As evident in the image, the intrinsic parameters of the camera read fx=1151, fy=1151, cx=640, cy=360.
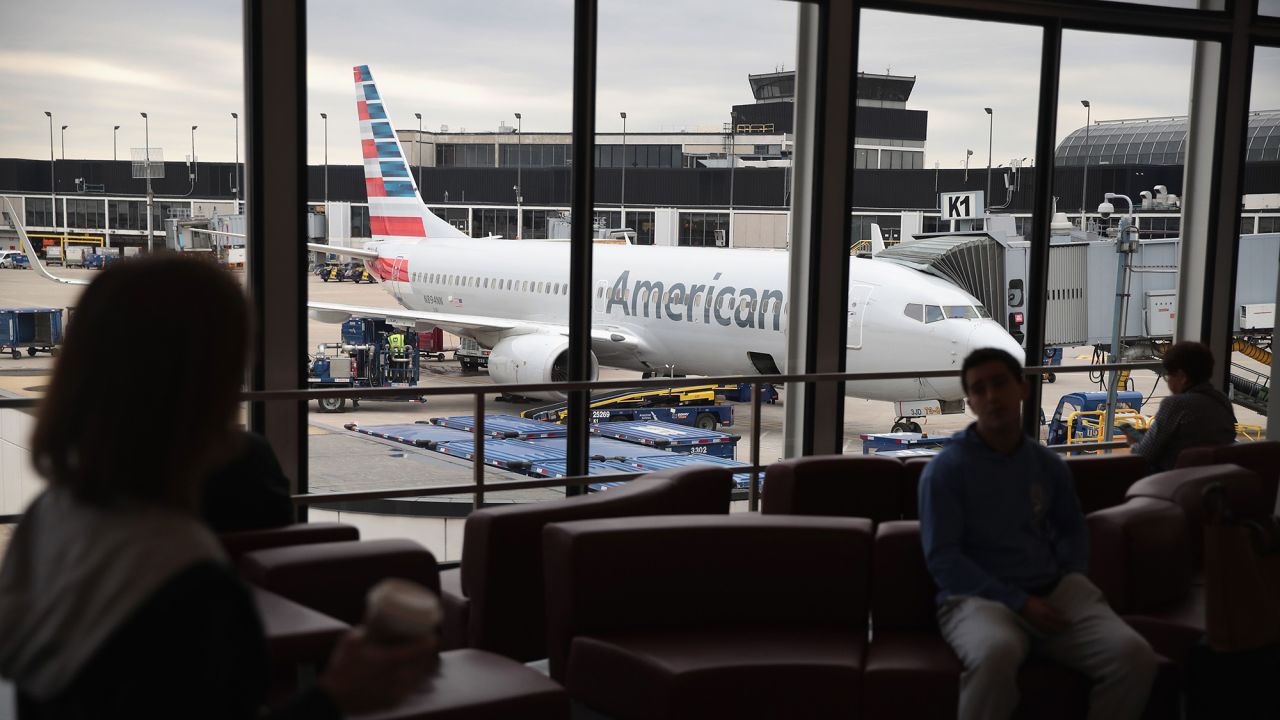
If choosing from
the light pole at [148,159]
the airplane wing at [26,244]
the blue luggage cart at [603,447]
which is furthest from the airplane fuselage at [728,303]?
the airplane wing at [26,244]

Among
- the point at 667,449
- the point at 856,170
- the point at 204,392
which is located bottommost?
the point at 667,449

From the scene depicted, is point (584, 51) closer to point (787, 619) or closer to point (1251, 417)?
point (787, 619)

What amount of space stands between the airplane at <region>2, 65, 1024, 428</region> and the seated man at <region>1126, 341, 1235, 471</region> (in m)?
1.92

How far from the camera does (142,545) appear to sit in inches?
35.4

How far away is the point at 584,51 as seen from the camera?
16.4 feet

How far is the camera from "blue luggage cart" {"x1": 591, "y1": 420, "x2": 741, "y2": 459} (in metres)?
6.00

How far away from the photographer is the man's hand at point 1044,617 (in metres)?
2.47

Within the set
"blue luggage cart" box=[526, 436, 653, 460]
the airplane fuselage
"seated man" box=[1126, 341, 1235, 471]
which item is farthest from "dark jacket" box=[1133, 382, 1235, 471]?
the airplane fuselage

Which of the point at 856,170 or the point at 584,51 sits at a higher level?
the point at 584,51

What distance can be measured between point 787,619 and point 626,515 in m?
0.51

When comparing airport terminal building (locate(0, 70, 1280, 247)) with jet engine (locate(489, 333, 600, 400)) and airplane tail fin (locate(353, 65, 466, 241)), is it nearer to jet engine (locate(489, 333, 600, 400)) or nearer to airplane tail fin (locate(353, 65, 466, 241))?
airplane tail fin (locate(353, 65, 466, 241))

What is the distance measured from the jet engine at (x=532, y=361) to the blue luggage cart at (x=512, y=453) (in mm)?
257

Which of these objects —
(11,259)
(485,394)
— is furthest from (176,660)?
(11,259)

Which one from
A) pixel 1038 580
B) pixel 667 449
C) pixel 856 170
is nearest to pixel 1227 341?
pixel 856 170
